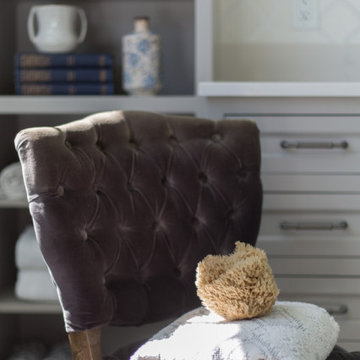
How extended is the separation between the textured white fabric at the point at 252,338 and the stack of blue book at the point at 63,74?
3.46 feet

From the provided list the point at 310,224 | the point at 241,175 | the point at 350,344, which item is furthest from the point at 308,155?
the point at 350,344

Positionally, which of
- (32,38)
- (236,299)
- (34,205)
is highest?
(32,38)

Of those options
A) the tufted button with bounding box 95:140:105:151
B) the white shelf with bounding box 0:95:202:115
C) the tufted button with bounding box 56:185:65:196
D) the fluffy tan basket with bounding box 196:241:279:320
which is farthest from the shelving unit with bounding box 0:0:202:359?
the fluffy tan basket with bounding box 196:241:279:320

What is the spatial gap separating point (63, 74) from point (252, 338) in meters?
1.27

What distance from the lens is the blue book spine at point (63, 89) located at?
7.12 ft

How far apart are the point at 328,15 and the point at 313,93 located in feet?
2.18

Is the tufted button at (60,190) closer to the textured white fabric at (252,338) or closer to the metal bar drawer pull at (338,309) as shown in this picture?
the textured white fabric at (252,338)

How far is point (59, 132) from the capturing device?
1.50 metres

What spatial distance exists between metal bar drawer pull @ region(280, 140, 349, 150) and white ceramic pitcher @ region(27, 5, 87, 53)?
0.79 metres

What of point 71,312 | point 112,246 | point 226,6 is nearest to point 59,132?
point 112,246

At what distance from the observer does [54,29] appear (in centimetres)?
225

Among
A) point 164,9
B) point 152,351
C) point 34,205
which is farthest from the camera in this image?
point 164,9

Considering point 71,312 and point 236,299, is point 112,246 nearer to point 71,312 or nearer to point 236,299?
point 71,312

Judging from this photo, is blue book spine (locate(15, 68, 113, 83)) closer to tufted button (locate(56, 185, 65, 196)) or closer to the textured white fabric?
tufted button (locate(56, 185, 65, 196))
